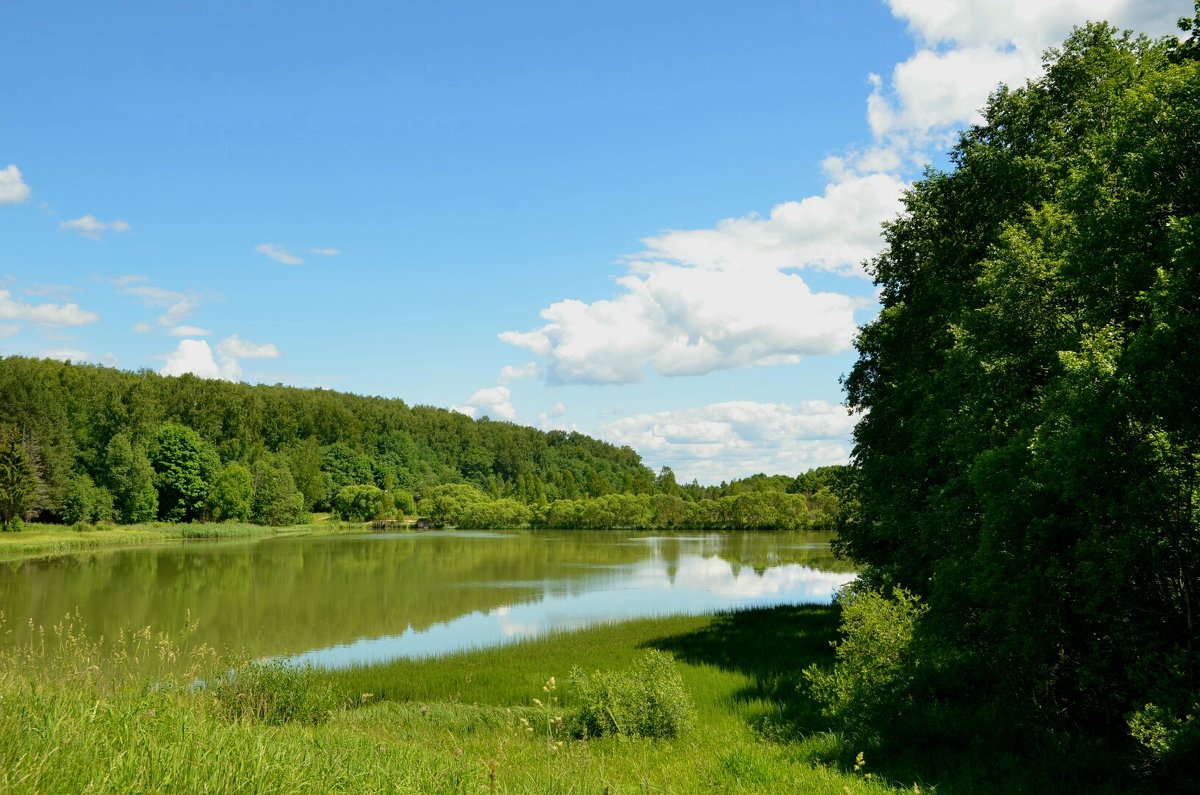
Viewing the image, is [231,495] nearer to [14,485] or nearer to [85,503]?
[85,503]

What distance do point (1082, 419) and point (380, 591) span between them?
34648 mm

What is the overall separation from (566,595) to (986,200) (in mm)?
26698

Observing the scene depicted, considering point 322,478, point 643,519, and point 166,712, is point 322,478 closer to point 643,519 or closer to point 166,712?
point 643,519

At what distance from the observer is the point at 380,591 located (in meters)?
37.7

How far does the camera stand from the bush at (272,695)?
11482 mm

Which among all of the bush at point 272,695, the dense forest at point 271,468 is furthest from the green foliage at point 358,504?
the bush at point 272,695

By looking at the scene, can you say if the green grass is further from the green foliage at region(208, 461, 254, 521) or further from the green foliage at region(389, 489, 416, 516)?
the green foliage at region(389, 489, 416, 516)

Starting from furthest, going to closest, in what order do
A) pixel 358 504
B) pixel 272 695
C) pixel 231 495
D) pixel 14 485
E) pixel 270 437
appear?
pixel 270 437
pixel 358 504
pixel 231 495
pixel 14 485
pixel 272 695

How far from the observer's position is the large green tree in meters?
8.69

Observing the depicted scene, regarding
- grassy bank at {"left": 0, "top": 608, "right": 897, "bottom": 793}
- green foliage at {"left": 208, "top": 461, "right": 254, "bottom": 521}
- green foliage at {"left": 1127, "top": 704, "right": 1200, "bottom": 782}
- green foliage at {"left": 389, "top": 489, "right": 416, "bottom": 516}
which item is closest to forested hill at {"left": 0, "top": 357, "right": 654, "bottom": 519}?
green foliage at {"left": 208, "top": 461, "right": 254, "bottom": 521}

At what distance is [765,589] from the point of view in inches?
1635

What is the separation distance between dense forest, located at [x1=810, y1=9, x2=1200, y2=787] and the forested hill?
298 feet

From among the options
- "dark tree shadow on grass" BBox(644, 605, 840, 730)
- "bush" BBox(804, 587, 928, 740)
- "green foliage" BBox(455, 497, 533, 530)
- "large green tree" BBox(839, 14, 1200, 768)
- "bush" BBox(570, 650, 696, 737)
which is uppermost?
"large green tree" BBox(839, 14, 1200, 768)

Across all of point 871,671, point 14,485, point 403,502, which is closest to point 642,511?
point 403,502
